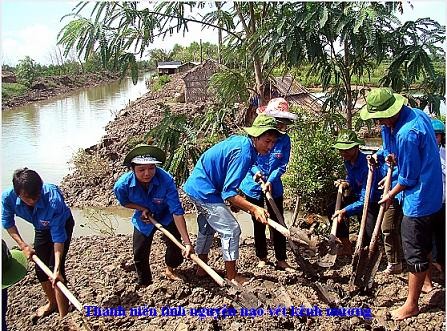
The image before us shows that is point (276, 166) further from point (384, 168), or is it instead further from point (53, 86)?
point (53, 86)

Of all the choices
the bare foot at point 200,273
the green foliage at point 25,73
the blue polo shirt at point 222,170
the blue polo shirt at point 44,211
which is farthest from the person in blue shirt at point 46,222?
the green foliage at point 25,73

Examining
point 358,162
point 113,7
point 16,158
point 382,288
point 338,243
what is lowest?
point 16,158

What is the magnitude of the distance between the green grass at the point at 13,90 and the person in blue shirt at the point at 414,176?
85.3 feet

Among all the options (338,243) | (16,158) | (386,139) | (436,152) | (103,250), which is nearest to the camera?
(436,152)

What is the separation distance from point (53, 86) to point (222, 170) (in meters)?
33.2

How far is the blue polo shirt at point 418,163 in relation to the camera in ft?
9.72

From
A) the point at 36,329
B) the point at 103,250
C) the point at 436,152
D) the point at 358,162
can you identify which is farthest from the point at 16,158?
the point at 436,152

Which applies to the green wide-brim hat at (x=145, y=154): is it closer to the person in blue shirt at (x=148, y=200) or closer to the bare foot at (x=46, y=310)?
the person in blue shirt at (x=148, y=200)

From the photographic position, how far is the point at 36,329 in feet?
11.7

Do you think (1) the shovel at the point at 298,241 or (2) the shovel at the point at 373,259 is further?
(1) the shovel at the point at 298,241

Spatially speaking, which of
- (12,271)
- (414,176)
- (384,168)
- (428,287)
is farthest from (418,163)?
(12,271)

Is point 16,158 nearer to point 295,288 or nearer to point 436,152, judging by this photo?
point 295,288

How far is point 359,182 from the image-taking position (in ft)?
13.5

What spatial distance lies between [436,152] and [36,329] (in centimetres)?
309
